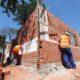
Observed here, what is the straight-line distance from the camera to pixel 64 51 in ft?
35.3

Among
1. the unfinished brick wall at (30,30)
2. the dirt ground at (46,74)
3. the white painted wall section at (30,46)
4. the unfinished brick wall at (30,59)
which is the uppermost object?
the unfinished brick wall at (30,30)

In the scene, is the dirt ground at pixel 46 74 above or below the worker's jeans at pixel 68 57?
below

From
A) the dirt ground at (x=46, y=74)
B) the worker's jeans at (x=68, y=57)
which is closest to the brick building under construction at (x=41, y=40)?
the worker's jeans at (x=68, y=57)

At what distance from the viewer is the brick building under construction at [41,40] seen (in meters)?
10.5

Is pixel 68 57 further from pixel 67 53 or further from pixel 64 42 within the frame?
pixel 64 42

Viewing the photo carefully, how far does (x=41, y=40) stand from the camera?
10.6 metres

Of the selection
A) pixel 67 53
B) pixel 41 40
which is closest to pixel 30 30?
pixel 41 40

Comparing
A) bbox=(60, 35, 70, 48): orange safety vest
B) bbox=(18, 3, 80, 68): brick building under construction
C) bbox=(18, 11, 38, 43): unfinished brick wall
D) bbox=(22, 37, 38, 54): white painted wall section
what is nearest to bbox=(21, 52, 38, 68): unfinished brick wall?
bbox=(18, 3, 80, 68): brick building under construction

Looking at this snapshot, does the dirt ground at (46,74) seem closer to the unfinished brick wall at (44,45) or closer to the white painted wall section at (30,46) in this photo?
the unfinished brick wall at (44,45)

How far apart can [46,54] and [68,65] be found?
44.0 inches

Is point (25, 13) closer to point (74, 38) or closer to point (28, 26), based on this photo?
point (74, 38)

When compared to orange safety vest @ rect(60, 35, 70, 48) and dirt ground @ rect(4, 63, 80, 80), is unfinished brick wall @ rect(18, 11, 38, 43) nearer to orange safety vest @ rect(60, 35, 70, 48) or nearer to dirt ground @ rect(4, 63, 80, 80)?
orange safety vest @ rect(60, 35, 70, 48)

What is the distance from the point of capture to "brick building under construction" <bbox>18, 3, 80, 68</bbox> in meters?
10.5

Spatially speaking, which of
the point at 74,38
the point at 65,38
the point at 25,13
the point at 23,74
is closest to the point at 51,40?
the point at 65,38
